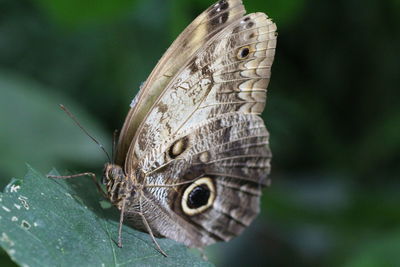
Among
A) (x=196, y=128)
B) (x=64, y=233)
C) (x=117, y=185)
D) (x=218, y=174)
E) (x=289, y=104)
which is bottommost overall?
(x=64, y=233)

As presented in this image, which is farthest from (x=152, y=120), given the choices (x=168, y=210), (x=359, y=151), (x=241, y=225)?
(x=359, y=151)

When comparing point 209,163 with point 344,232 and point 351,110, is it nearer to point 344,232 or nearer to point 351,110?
point 344,232

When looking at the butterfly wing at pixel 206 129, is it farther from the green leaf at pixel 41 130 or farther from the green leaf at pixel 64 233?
the green leaf at pixel 41 130

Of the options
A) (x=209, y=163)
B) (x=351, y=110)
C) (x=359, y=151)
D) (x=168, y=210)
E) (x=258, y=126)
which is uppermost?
(x=351, y=110)

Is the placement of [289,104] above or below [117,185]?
above

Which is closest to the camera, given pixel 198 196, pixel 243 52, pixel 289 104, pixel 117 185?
pixel 117 185

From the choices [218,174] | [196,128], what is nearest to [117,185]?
[196,128]

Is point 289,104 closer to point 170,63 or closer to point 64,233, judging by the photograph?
point 170,63

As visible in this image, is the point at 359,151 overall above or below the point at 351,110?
below
